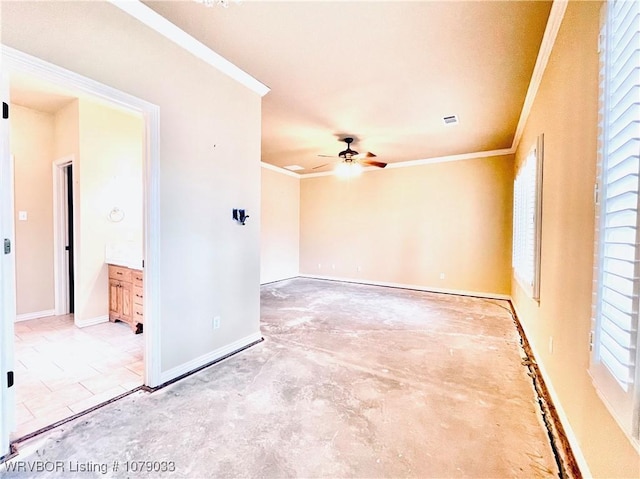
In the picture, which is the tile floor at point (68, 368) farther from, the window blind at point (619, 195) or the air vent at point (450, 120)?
the air vent at point (450, 120)

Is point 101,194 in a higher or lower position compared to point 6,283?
higher

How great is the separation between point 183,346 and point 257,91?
270cm

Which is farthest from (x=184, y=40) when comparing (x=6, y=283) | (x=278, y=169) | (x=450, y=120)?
(x=278, y=169)

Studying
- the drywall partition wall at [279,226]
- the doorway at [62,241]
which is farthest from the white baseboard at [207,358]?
the drywall partition wall at [279,226]

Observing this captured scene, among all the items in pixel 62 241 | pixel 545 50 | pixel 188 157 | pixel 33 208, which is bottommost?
pixel 62 241

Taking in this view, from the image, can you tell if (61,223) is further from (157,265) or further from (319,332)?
(319,332)

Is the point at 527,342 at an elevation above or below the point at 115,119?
below

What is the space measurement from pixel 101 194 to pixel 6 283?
2.68 meters

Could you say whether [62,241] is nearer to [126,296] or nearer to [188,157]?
[126,296]

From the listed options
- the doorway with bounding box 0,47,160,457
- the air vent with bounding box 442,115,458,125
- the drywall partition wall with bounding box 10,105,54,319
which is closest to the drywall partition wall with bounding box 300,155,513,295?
the air vent with bounding box 442,115,458,125

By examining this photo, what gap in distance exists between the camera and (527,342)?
3293 millimetres

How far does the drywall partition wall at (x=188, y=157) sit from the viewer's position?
1812mm

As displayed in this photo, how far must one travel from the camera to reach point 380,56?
2.59m

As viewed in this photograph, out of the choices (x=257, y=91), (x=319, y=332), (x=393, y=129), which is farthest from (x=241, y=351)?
(x=393, y=129)
